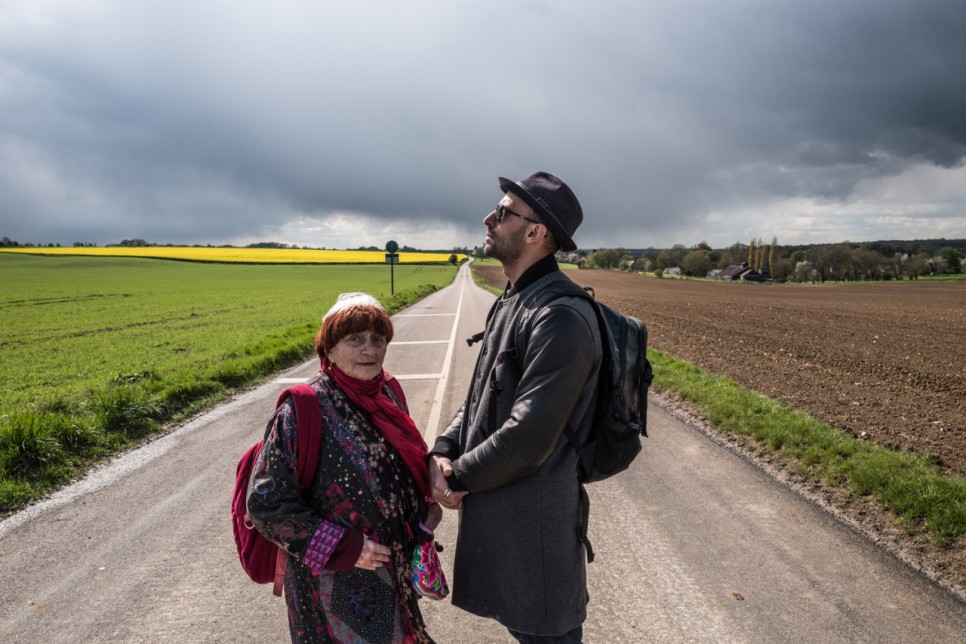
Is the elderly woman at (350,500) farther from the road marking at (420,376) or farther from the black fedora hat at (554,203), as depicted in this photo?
the road marking at (420,376)

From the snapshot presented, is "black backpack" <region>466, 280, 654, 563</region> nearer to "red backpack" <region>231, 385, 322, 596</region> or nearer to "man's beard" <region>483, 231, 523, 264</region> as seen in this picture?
"man's beard" <region>483, 231, 523, 264</region>

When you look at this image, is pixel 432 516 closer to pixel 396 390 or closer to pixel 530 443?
pixel 396 390

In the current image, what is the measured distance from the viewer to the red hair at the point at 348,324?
200cm

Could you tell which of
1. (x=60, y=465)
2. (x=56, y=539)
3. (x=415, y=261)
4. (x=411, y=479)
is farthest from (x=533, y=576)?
(x=415, y=261)

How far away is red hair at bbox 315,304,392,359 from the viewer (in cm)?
200

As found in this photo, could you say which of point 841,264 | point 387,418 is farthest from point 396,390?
point 841,264

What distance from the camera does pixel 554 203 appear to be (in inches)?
77.4

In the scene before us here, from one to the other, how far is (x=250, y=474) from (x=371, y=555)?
21.5 inches

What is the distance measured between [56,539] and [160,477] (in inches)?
48.0

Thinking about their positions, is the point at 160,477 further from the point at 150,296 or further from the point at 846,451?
the point at 150,296

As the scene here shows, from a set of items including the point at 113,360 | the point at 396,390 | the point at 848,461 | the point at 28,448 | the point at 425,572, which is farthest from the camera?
the point at 113,360

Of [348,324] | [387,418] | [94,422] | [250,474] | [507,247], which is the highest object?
[507,247]

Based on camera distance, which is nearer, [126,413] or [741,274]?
[126,413]

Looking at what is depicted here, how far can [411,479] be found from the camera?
2074 millimetres
